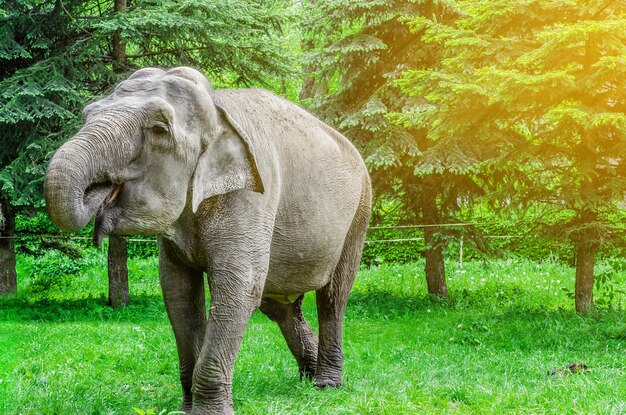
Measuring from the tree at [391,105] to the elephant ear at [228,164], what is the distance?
8.83 metres

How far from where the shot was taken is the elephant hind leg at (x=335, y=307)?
21.7ft

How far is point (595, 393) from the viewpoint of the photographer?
6371 mm

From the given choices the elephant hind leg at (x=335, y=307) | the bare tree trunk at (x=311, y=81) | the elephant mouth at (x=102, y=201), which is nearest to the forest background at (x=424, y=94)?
the bare tree trunk at (x=311, y=81)

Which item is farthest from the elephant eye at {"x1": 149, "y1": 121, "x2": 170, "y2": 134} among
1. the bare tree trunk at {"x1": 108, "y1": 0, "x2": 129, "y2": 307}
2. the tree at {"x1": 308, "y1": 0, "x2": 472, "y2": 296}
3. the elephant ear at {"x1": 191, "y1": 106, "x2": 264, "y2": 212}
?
the bare tree trunk at {"x1": 108, "y1": 0, "x2": 129, "y2": 307}

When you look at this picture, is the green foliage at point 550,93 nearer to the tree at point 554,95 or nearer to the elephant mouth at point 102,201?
the tree at point 554,95

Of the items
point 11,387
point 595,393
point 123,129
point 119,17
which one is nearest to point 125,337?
point 11,387

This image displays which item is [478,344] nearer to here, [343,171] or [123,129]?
[343,171]

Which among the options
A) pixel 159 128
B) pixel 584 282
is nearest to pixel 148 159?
pixel 159 128

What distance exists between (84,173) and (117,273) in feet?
38.9

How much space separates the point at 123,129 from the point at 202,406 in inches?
69.5

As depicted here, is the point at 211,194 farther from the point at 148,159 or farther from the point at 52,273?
the point at 52,273

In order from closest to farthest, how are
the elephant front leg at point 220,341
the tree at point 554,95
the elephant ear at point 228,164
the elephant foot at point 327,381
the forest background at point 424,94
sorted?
the elephant ear at point 228,164 < the elephant front leg at point 220,341 < the elephant foot at point 327,381 < the tree at point 554,95 < the forest background at point 424,94

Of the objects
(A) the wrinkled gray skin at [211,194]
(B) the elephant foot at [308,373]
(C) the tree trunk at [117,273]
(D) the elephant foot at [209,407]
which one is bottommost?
(C) the tree trunk at [117,273]

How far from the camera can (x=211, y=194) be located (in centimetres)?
460
